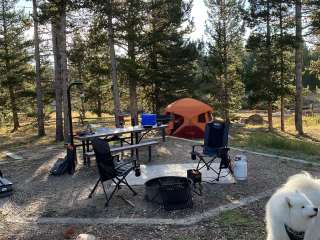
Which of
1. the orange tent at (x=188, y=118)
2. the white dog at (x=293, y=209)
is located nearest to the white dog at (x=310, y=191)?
the white dog at (x=293, y=209)

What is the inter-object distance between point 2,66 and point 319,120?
20879mm

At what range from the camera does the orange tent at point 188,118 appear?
12852 millimetres

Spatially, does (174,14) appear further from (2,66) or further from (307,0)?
(2,66)

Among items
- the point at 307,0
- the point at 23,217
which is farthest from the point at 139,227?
the point at 307,0

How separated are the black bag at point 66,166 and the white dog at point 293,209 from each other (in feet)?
17.4

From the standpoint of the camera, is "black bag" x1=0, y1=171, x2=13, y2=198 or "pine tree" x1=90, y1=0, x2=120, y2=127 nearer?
"black bag" x1=0, y1=171, x2=13, y2=198

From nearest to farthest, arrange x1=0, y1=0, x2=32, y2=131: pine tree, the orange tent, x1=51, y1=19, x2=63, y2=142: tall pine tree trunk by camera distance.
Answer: the orange tent, x1=51, y1=19, x2=63, y2=142: tall pine tree trunk, x1=0, y1=0, x2=32, y2=131: pine tree

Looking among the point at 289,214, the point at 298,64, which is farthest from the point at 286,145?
the point at 298,64

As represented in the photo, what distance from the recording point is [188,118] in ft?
42.1

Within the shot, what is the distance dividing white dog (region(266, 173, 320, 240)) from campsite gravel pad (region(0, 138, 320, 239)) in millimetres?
2029

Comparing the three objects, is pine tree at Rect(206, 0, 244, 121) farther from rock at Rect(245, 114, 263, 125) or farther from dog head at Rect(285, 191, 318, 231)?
dog head at Rect(285, 191, 318, 231)

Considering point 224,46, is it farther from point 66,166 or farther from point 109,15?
point 66,166

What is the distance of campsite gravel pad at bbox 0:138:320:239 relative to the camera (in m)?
5.61

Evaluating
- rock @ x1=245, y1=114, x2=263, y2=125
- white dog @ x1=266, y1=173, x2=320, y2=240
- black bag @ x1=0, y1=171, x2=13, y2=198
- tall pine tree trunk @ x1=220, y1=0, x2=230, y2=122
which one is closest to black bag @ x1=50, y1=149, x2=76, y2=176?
black bag @ x1=0, y1=171, x2=13, y2=198
